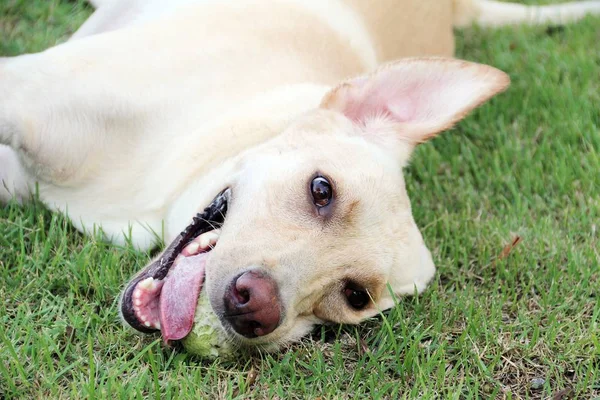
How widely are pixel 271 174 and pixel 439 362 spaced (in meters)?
0.84

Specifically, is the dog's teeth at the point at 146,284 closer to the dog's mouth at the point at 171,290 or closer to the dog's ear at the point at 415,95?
the dog's mouth at the point at 171,290

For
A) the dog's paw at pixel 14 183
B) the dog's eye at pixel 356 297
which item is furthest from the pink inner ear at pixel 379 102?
the dog's paw at pixel 14 183

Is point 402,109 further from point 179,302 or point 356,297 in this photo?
point 179,302

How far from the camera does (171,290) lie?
2463 mm

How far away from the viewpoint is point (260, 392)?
2.43 metres

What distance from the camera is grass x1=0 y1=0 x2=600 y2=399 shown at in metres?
2.42

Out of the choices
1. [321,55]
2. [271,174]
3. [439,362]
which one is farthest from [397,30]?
[439,362]

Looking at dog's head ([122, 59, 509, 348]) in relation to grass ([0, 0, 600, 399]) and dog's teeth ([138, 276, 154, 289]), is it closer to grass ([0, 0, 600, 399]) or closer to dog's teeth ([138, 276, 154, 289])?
dog's teeth ([138, 276, 154, 289])

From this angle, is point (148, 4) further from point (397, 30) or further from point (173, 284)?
point (173, 284)

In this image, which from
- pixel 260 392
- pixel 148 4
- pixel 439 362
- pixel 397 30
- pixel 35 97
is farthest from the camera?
pixel 397 30

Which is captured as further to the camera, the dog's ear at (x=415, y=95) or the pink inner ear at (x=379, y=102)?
the pink inner ear at (x=379, y=102)

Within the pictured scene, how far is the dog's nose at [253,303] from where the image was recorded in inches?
88.9

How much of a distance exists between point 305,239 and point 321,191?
0.20 m

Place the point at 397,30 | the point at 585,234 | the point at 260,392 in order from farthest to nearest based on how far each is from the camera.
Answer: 1. the point at 397,30
2. the point at 585,234
3. the point at 260,392
